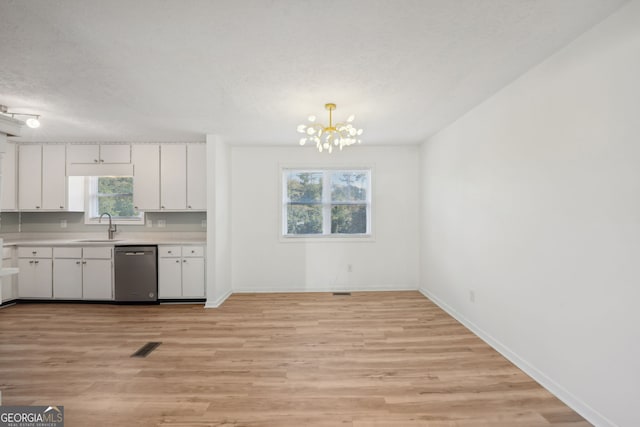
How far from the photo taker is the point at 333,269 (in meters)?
5.04

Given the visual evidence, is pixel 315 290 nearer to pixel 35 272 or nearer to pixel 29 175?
pixel 35 272

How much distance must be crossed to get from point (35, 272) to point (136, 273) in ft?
5.21

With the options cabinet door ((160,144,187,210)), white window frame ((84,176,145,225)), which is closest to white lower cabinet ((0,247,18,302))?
white window frame ((84,176,145,225))

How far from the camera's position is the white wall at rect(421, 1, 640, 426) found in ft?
5.55

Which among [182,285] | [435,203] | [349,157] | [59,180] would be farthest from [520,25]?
[59,180]

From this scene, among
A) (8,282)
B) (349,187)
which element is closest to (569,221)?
(349,187)

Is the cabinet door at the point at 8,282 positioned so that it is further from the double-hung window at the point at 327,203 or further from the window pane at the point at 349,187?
the window pane at the point at 349,187

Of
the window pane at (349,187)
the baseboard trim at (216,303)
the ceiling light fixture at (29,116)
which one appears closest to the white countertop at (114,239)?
the baseboard trim at (216,303)

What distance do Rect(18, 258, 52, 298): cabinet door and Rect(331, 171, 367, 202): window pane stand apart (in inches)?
181

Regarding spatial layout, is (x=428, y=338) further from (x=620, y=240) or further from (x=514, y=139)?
(x=514, y=139)

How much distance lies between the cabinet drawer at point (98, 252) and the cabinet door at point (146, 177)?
0.74 meters

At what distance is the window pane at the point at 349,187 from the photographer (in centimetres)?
515

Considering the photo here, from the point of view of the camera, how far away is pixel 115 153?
4633mm

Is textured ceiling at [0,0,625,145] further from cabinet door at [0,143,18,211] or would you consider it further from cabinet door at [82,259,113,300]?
cabinet door at [82,259,113,300]
